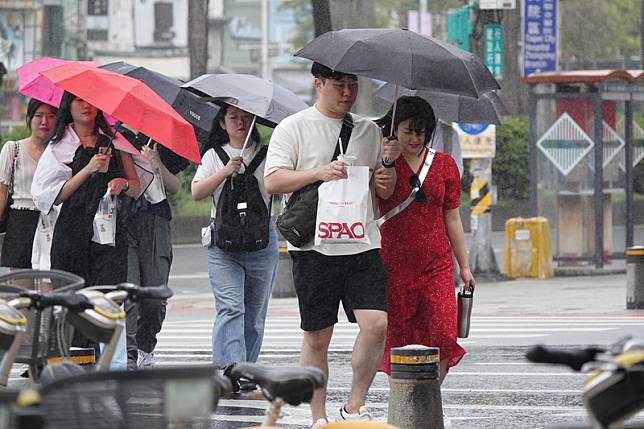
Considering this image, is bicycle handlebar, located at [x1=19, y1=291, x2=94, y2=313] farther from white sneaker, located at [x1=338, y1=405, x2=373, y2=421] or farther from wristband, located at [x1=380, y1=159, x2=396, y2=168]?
wristband, located at [x1=380, y1=159, x2=396, y2=168]

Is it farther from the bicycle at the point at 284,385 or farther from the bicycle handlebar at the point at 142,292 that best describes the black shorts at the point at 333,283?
the bicycle at the point at 284,385

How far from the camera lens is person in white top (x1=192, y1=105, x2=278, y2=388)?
10.0m

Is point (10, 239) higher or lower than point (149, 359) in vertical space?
higher

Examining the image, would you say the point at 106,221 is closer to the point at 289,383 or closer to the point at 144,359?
the point at 144,359

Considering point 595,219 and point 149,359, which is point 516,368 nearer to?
point 149,359

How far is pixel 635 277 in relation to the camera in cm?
1669

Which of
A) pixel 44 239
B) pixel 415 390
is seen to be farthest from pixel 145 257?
pixel 415 390

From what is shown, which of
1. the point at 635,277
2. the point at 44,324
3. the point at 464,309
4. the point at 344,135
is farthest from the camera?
the point at 635,277

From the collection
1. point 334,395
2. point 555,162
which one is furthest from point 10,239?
point 555,162

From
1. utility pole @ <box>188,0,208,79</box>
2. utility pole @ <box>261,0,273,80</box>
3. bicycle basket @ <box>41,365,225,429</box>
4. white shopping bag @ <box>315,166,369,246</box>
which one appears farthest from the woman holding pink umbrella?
utility pole @ <box>261,0,273,80</box>

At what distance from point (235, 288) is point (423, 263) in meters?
1.89

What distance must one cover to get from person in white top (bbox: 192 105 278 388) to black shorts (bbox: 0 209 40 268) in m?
1.21

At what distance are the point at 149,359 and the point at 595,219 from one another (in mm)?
12894

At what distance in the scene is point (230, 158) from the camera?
10.1 metres
